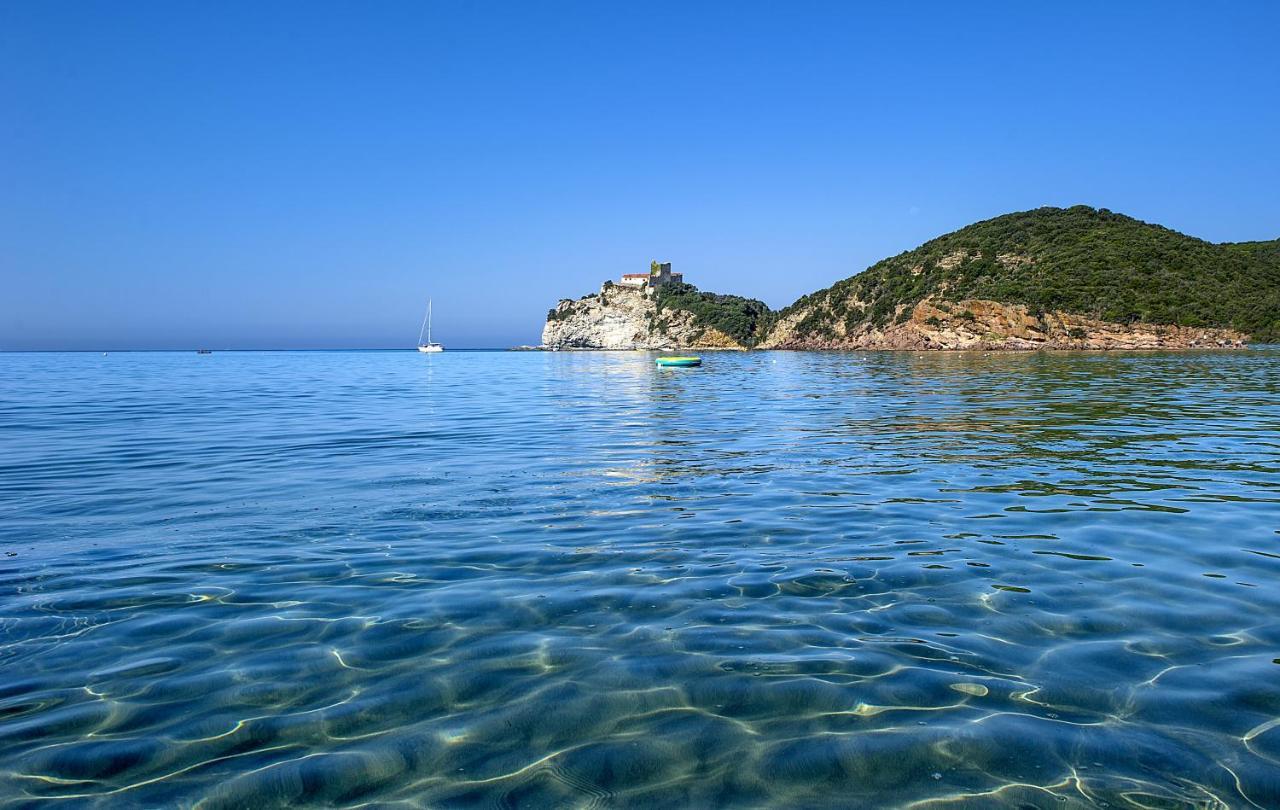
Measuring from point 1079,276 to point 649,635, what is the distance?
141 metres

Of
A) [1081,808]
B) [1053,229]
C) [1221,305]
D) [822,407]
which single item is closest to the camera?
[1081,808]

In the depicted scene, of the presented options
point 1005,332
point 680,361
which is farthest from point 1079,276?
point 680,361

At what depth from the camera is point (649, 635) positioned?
5.57m

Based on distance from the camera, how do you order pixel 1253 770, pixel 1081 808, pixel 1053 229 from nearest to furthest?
pixel 1081 808 → pixel 1253 770 → pixel 1053 229

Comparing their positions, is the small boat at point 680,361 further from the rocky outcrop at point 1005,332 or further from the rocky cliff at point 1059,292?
the rocky cliff at point 1059,292

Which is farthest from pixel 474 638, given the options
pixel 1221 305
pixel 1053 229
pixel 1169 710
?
pixel 1053 229

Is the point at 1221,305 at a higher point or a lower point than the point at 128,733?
higher

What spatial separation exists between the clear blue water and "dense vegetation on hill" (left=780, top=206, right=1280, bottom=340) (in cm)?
12126

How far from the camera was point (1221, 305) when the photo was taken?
358 feet

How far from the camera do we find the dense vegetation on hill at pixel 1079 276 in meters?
111

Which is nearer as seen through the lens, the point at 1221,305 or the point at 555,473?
the point at 555,473

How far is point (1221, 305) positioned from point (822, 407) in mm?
117198

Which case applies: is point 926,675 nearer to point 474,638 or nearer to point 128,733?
point 474,638

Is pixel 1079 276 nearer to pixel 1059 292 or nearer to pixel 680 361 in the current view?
pixel 1059 292
